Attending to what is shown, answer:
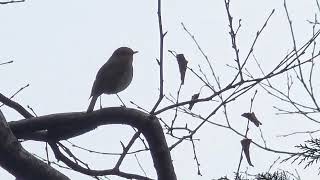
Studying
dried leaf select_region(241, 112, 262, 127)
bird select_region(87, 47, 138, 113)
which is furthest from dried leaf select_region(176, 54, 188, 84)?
bird select_region(87, 47, 138, 113)

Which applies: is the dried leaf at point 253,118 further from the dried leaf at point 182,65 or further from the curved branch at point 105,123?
the curved branch at point 105,123

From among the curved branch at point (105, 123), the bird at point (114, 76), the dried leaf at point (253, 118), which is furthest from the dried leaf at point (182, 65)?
the bird at point (114, 76)

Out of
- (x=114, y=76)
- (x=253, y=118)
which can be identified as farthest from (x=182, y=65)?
(x=114, y=76)

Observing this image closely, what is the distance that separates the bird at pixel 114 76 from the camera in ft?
17.0

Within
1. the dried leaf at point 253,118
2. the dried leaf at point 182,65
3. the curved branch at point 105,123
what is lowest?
the curved branch at point 105,123

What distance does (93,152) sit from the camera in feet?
10.5

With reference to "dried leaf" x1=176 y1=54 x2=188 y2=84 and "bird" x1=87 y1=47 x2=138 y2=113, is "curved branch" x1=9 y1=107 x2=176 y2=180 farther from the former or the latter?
"bird" x1=87 y1=47 x2=138 y2=113

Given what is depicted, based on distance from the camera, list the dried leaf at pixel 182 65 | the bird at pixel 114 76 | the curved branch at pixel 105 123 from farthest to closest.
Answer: the bird at pixel 114 76
the dried leaf at pixel 182 65
the curved branch at pixel 105 123

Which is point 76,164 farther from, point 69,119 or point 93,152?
point 93,152

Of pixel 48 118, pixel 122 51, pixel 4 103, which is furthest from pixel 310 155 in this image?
pixel 122 51

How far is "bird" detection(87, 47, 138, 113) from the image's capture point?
5185mm

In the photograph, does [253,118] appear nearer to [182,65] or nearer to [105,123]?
[182,65]

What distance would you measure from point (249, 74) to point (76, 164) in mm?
2328

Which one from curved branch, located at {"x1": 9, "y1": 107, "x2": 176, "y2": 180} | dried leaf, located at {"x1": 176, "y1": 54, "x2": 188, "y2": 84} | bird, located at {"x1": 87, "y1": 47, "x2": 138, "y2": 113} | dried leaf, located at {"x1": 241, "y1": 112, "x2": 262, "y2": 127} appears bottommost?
curved branch, located at {"x1": 9, "y1": 107, "x2": 176, "y2": 180}
